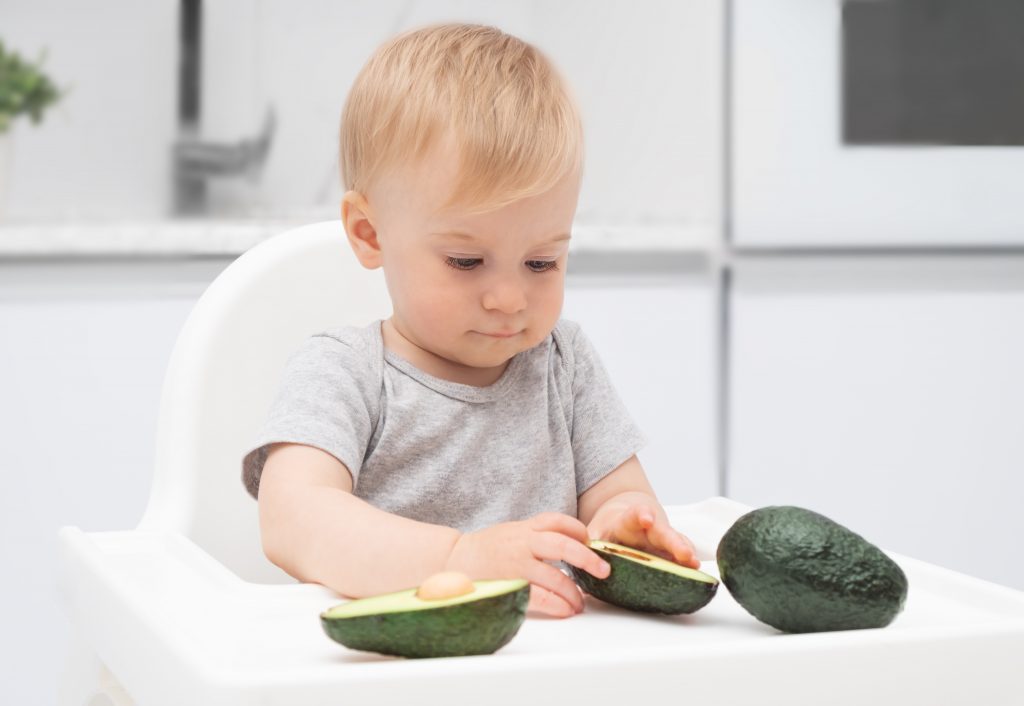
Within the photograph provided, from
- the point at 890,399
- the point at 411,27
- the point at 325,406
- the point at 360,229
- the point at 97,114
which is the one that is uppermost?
the point at 411,27

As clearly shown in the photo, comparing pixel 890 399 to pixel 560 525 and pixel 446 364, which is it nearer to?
pixel 446 364

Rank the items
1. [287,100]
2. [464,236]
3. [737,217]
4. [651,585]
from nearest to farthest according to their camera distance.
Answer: [651,585] → [464,236] → [737,217] → [287,100]

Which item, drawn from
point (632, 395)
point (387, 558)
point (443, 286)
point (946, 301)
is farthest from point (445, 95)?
point (946, 301)

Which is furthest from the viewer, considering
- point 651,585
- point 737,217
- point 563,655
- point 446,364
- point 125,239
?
point 737,217

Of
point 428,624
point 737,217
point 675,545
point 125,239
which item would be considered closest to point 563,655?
point 428,624

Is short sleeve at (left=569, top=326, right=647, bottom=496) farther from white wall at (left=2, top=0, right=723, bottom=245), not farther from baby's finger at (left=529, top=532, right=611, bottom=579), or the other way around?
white wall at (left=2, top=0, right=723, bottom=245)

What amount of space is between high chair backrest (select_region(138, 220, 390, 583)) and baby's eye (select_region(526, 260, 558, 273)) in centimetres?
22

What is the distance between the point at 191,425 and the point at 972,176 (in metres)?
1.20

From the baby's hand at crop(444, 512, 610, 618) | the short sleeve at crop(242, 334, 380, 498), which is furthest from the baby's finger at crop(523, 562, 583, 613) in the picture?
the short sleeve at crop(242, 334, 380, 498)

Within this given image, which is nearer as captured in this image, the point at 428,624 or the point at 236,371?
the point at 428,624

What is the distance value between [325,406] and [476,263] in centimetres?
12

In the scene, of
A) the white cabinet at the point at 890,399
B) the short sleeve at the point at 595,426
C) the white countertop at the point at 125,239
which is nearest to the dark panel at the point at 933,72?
the white cabinet at the point at 890,399

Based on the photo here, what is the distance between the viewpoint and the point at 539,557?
54 centimetres

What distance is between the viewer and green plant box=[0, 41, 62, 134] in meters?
1.70
